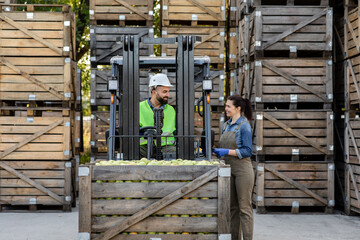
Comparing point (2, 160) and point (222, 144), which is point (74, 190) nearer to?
point (2, 160)

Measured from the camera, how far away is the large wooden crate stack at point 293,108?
27.7 ft

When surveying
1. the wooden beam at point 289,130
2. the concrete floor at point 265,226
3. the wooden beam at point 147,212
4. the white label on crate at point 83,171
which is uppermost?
the wooden beam at point 289,130

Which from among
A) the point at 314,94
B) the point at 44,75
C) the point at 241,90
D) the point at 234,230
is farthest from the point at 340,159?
the point at 44,75

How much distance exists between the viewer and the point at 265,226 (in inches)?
291

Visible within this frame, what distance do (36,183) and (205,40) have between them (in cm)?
443

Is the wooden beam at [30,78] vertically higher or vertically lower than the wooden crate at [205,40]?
lower

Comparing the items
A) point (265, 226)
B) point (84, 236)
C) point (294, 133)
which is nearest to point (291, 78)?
point (294, 133)

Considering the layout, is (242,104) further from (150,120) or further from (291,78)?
(291,78)

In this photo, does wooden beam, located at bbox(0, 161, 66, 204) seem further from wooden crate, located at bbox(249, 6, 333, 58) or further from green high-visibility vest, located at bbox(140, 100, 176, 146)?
wooden crate, located at bbox(249, 6, 333, 58)

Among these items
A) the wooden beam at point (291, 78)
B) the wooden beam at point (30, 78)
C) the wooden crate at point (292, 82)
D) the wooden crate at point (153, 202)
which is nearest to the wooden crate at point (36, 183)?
the wooden beam at point (30, 78)

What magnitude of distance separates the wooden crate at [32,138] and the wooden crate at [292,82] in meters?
3.80

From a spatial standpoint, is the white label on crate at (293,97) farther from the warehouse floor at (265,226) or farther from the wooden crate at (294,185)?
the warehouse floor at (265,226)

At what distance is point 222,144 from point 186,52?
4.42 ft

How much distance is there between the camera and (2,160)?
28.1 feet
